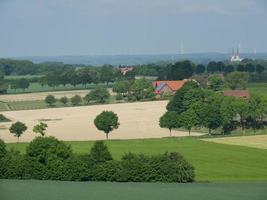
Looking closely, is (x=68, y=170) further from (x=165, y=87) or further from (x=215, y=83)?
(x=215, y=83)

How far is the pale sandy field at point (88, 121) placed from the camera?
56.5 ft

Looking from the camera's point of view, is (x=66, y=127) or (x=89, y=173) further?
(x=66, y=127)

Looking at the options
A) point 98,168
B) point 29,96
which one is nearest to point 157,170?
point 98,168

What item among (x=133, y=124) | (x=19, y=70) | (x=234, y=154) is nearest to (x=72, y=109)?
(x=133, y=124)

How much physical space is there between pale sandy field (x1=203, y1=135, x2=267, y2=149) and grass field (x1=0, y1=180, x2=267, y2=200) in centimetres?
552

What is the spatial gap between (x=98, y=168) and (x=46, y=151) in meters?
1.08

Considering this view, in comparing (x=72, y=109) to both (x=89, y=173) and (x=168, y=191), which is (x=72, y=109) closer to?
(x=89, y=173)

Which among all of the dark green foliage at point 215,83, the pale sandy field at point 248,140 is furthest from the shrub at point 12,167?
the dark green foliage at point 215,83

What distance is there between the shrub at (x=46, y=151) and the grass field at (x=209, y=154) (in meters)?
1.86

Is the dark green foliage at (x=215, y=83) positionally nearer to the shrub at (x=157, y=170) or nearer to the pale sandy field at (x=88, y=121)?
the pale sandy field at (x=88, y=121)

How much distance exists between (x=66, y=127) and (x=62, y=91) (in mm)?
14677

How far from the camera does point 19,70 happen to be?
5106cm

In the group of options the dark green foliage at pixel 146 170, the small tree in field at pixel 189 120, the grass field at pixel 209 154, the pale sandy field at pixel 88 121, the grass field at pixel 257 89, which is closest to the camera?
the dark green foliage at pixel 146 170

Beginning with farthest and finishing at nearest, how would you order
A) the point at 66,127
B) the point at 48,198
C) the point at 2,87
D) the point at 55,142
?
the point at 2,87 < the point at 66,127 < the point at 55,142 < the point at 48,198
